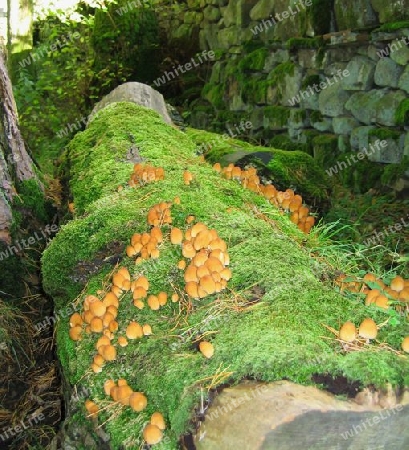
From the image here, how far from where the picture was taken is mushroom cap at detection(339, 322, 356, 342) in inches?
68.7

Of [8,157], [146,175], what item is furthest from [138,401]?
[8,157]

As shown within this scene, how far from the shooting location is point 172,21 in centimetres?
995

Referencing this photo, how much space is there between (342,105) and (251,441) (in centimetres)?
488

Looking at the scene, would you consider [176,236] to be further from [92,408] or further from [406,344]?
[406,344]

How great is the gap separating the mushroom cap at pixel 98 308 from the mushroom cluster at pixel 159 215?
0.52 m

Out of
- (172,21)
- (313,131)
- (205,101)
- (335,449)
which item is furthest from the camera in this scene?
(172,21)

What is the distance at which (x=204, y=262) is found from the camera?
2.15 metres

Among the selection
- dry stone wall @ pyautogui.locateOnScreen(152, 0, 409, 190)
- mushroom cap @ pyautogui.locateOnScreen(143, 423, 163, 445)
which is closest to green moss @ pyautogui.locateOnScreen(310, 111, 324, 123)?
dry stone wall @ pyautogui.locateOnScreen(152, 0, 409, 190)

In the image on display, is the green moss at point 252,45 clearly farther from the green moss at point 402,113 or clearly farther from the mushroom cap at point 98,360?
the mushroom cap at point 98,360

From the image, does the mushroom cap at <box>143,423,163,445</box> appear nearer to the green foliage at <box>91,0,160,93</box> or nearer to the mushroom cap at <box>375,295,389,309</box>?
the mushroom cap at <box>375,295,389,309</box>

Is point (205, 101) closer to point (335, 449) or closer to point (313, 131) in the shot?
point (313, 131)

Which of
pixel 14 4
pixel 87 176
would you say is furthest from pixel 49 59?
pixel 87 176

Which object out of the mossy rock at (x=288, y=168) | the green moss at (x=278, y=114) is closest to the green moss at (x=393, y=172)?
the mossy rock at (x=288, y=168)

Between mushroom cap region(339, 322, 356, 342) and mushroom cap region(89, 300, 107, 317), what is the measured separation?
0.98 m
